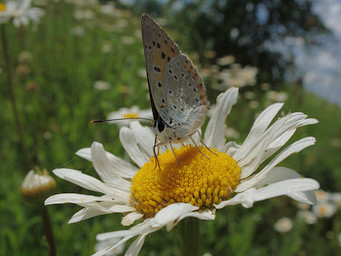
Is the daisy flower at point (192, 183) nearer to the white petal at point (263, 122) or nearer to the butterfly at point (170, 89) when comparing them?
the white petal at point (263, 122)

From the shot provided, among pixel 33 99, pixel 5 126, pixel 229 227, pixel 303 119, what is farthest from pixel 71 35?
pixel 303 119

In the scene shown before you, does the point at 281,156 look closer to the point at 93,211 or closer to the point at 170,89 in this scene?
the point at 170,89

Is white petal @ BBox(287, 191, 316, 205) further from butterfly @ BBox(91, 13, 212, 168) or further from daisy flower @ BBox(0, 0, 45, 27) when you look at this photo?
daisy flower @ BBox(0, 0, 45, 27)

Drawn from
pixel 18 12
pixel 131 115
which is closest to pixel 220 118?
pixel 131 115

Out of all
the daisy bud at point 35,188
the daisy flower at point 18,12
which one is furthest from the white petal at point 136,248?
the daisy flower at point 18,12

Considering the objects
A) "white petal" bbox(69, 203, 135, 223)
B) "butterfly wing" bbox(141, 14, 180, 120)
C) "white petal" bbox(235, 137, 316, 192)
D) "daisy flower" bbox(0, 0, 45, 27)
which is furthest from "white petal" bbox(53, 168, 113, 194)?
"daisy flower" bbox(0, 0, 45, 27)

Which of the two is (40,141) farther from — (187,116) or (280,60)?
(280,60)
